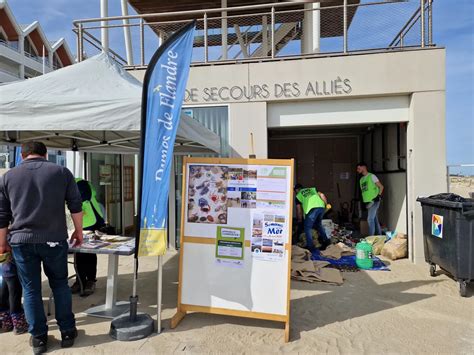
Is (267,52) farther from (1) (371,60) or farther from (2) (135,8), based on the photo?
(2) (135,8)

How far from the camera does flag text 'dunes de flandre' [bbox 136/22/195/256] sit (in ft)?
10.8

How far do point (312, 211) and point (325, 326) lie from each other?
3.48m

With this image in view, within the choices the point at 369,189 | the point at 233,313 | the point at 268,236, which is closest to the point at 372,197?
the point at 369,189

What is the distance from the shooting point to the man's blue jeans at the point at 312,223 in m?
7.05

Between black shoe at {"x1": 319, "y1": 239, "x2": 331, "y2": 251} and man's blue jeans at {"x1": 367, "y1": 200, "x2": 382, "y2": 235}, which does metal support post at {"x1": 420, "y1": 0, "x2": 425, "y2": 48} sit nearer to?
man's blue jeans at {"x1": 367, "y1": 200, "x2": 382, "y2": 235}

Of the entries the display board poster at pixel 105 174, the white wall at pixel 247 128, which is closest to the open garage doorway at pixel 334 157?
the white wall at pixel 247 128

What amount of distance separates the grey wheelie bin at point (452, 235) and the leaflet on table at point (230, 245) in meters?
3.04

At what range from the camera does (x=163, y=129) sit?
11.0 ft

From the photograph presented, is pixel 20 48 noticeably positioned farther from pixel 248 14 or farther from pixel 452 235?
pixel 452 235

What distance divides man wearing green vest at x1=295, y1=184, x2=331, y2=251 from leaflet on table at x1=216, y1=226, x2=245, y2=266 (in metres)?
3.66

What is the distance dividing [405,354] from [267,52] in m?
7.61

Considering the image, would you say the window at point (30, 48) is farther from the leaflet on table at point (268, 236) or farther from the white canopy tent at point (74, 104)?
the leaflet on table at point (268, 236)

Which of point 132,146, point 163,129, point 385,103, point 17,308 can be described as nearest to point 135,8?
point 132,146

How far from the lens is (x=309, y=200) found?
704cm
